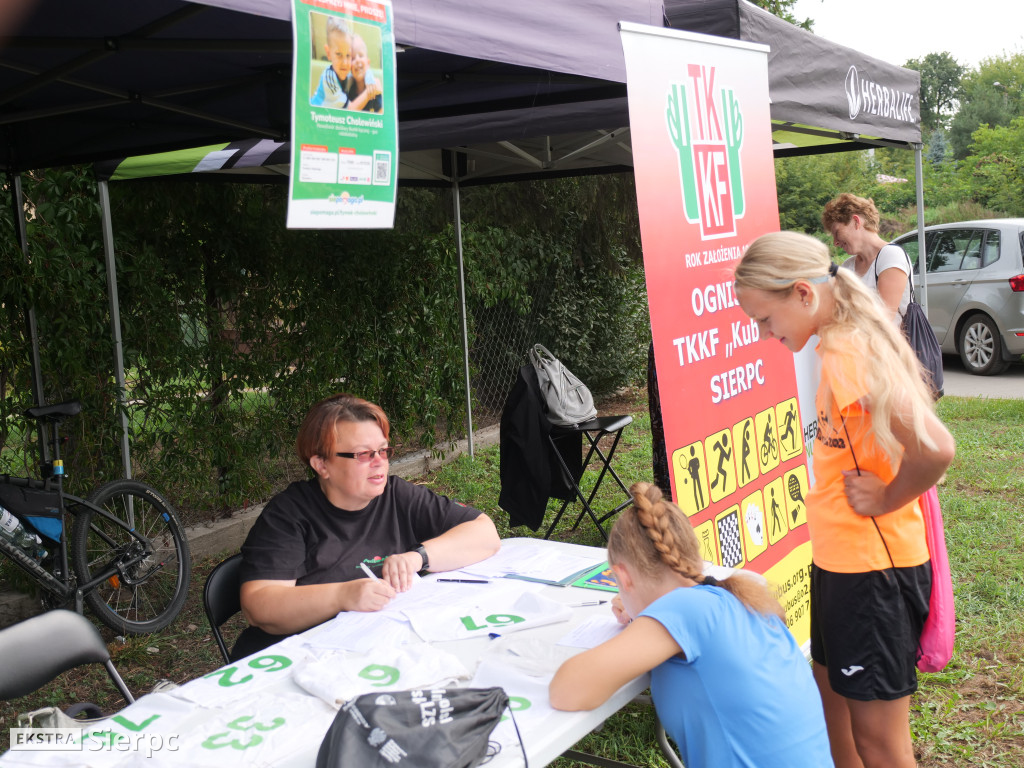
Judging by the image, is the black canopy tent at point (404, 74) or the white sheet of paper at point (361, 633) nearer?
the white sheet of paper at point (361, 633)

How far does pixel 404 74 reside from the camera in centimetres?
314

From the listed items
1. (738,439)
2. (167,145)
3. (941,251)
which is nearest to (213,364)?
(167,145)

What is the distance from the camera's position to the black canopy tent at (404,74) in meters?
2.24

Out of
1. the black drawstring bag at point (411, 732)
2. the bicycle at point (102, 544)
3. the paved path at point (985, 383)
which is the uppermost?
the black drawstring bag at point (411, 732)

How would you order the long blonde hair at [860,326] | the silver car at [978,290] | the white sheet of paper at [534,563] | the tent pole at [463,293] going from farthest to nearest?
1. the silver car at [978,290]
2. the tent pole at [463,293]
3. the white sheet of paper at [534,563]
4. the long blonde hair at [860,326]

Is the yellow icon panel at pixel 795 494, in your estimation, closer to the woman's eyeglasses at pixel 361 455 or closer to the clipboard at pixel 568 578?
the clipboard at pixel 568 578

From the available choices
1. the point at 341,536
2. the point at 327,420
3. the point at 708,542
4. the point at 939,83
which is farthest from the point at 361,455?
the point at 939,83

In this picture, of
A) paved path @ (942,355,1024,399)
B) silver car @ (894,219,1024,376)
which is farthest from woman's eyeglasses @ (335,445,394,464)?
silver car @ (894,219,1024,376)

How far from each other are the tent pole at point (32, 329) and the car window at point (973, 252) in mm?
8748

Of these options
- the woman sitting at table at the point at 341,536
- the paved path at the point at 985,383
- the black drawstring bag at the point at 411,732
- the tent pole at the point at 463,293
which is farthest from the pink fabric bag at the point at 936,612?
the paved path at the point at 985,383

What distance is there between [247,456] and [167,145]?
198 centimetres

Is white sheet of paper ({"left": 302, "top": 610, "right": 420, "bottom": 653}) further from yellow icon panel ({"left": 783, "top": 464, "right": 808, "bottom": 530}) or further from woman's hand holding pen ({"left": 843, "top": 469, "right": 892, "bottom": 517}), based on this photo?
yellow icon panel ({"left": 783, "top": 464, "right": 808, "bottom": 530})

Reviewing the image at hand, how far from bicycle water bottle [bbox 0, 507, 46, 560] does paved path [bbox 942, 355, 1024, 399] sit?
24.4ft

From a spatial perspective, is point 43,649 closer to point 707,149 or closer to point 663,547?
point 663,547
